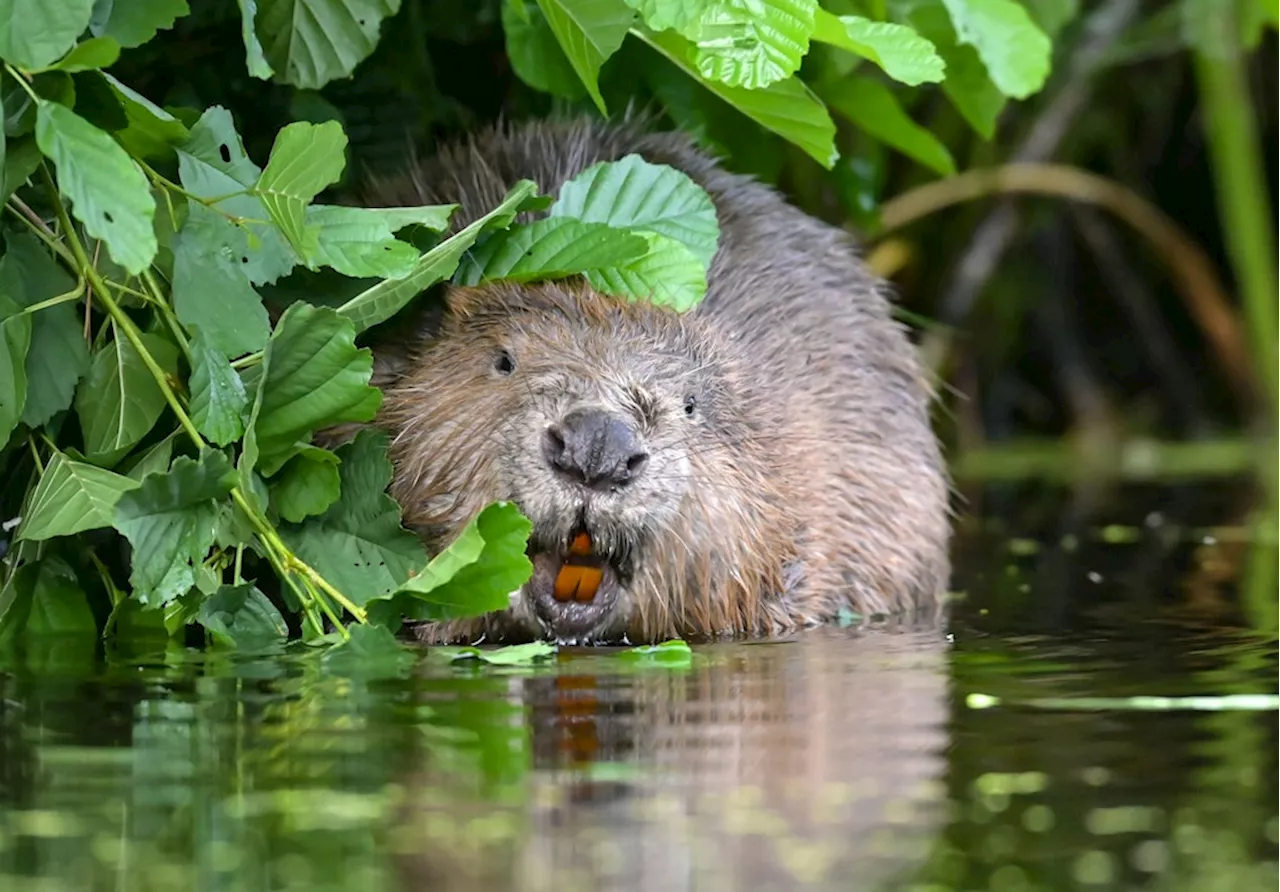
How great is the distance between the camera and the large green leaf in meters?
2.73

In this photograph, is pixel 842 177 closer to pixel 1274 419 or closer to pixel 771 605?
pixel 771 605

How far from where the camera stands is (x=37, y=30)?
99.7 inches

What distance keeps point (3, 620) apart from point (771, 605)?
1.31 meters

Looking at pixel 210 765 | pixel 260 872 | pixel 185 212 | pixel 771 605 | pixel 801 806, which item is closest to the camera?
pixel 260 872

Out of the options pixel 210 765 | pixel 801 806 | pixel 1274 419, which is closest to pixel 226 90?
pixel 210 765

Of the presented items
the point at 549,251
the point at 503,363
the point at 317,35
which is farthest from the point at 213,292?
the point at 503,363

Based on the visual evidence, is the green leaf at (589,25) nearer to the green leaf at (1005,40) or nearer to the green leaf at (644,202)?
the green leaf at (644,202)

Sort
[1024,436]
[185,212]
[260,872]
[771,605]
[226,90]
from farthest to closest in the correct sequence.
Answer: [1024,436], [226,90], [771,605], [185,212], [260,872]

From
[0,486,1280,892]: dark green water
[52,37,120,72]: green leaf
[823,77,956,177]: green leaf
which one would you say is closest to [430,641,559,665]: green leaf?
[0,486,1280,892]: dark green water

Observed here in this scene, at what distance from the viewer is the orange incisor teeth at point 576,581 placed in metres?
3.28

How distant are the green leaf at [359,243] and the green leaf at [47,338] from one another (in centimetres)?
35

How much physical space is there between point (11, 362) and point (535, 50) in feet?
4.11

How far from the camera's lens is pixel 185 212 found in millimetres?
2820

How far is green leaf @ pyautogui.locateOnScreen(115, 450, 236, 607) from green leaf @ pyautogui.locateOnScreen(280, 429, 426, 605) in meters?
0.25
